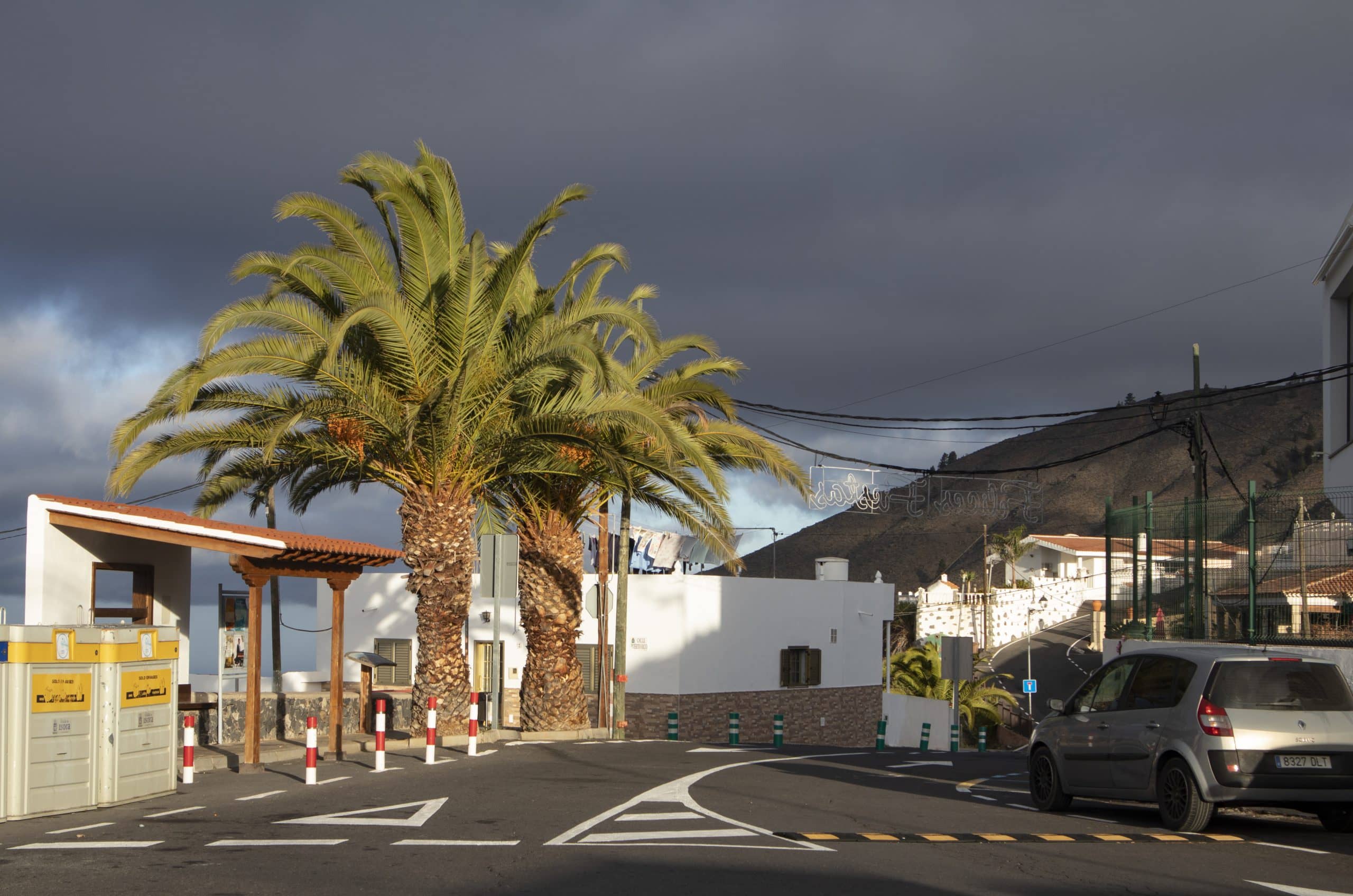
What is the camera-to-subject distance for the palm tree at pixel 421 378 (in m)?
19.3

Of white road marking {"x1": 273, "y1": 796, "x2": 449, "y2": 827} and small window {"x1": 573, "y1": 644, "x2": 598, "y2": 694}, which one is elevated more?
white road marking {"x1": 273, "y1": 796, "x2": 449, "y2": 827}

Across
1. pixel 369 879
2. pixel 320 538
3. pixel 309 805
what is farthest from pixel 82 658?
pixel 369 879

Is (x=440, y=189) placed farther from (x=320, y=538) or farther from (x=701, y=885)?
(x=701, y=885)

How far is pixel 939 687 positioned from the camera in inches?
1731

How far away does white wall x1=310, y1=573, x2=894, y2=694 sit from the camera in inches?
1410

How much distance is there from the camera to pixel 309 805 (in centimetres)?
1273

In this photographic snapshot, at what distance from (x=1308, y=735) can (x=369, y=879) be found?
805 cm

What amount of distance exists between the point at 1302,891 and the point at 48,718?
443 inches

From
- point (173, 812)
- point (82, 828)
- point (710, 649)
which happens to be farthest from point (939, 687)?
point (82, 828)

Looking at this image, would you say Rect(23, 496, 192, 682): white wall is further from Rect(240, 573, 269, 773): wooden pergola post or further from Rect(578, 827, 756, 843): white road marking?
Rect(578, 827, 756, 843): white road marking

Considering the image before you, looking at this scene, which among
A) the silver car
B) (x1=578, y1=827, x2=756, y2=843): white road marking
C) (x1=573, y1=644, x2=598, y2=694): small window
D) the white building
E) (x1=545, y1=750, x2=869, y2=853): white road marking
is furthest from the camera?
(x1=573, y1=644, x2=598, y2=694): small window

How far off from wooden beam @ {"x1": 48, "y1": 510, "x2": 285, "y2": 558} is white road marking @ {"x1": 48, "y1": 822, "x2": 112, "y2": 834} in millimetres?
4673

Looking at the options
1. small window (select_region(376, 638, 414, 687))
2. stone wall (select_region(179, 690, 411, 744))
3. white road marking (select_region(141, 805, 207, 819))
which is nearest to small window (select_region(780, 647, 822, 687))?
small window (select_region(376, 638, 414, 687))

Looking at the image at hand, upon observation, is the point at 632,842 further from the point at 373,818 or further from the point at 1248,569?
the point at 1248,569
